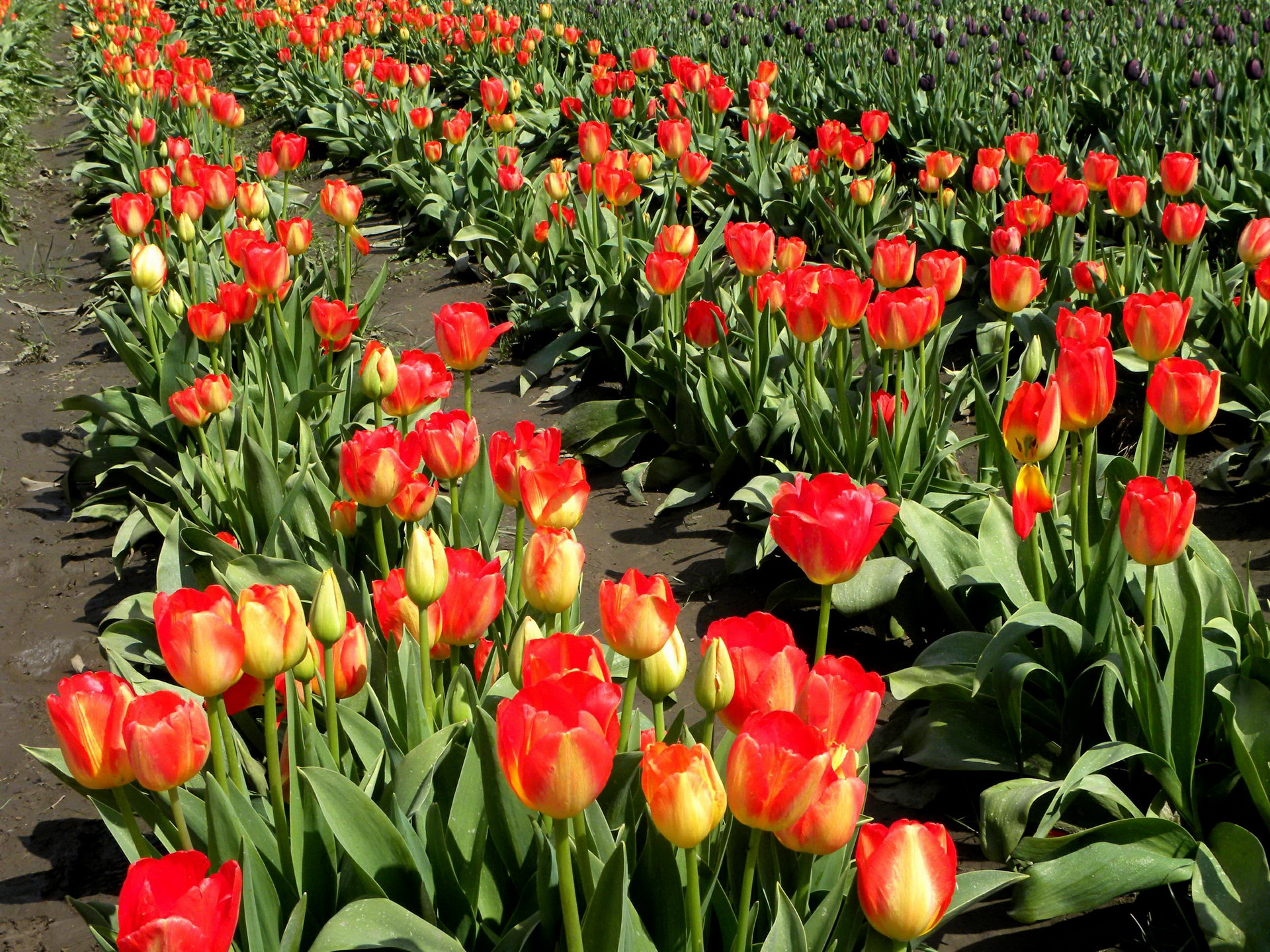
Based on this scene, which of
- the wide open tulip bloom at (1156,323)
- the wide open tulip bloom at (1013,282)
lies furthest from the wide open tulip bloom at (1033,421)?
the wide open tulip bloom at (1013,282)

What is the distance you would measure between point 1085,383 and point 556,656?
1.12 m

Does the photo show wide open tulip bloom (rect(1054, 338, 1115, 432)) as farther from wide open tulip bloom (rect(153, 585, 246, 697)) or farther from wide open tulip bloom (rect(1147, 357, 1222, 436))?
wide open tulip bloom (rect(153, 585, 246, 697))

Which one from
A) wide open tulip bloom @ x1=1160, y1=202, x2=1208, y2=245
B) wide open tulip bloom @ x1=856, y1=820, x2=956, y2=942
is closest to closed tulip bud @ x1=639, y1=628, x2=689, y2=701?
wide open tulip bloom @ x1=856, y1=820, x2=956, y2=942

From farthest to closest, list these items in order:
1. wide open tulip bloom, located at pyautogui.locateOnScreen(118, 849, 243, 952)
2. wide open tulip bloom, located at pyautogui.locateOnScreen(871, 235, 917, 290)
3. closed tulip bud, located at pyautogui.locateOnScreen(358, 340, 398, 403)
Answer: wide open tulip bloom, located at pyautogui.locateOnScreen(871, 235, 917, 290), closed tulip bud, located at pyautogui.locateOnScreen(358, 340, 398, 403), wide open tulip bloom, located at pyautogui.locateOnScreen(118, 849, 243, 952)

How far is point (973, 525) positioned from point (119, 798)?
2217 millimetres

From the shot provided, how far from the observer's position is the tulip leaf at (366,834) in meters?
1.51

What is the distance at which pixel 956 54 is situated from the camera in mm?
6738

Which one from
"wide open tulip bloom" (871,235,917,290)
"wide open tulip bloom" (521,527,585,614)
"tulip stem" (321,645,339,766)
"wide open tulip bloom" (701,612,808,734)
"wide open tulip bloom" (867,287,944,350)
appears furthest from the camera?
"wide open tulip bloom" (871,235,917,290)

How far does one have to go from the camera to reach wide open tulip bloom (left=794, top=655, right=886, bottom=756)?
118 centimetres

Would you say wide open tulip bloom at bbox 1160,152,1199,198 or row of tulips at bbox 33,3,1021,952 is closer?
row of tulips at bbox 33,3,1021,952

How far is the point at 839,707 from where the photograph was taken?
119 centimetres

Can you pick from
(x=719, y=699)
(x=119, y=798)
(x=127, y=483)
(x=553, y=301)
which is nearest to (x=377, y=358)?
(x=119, y=798)

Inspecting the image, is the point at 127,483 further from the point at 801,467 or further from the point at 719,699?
the point at 719,699

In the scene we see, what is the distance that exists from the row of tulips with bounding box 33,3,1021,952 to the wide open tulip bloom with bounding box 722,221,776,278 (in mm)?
988
